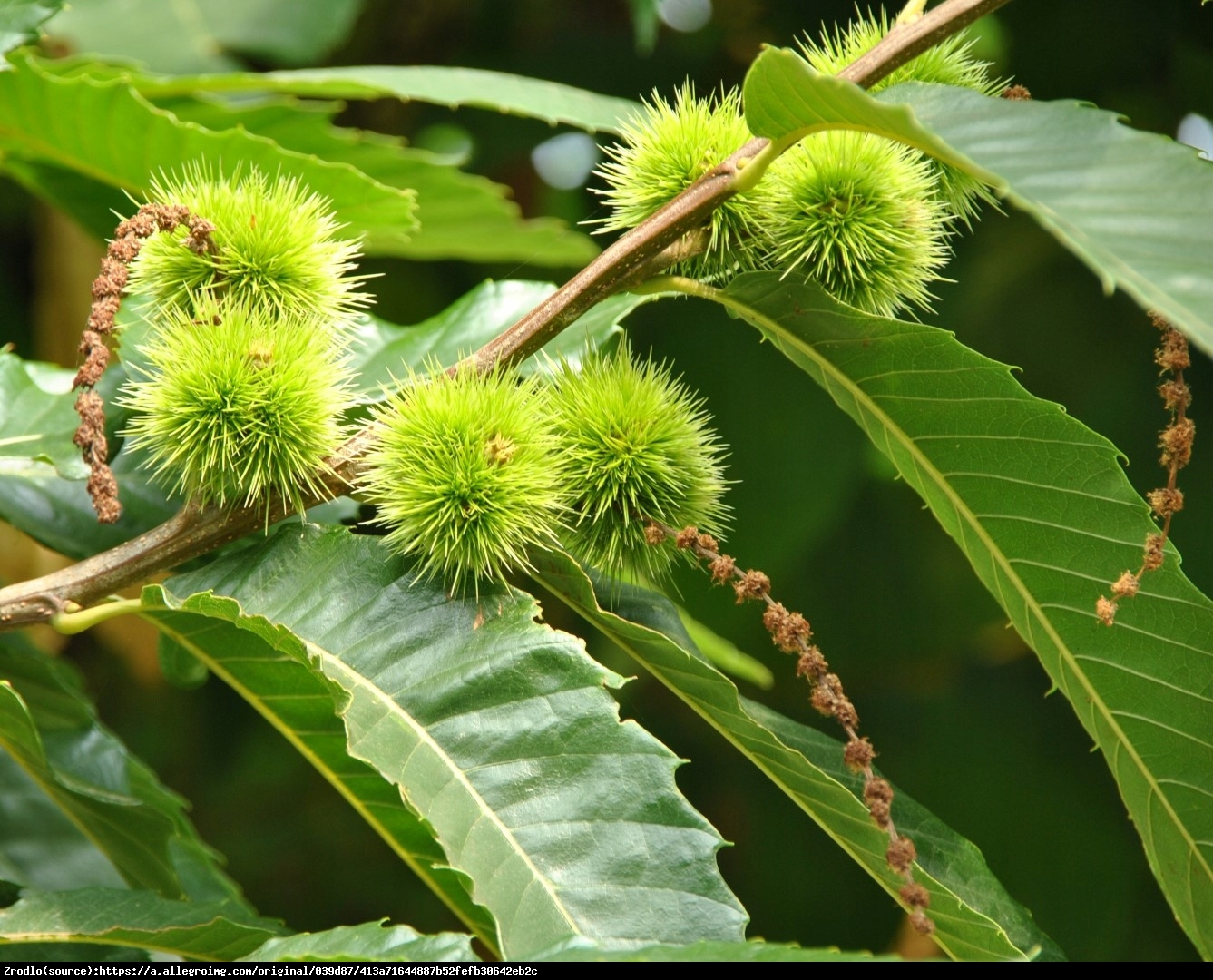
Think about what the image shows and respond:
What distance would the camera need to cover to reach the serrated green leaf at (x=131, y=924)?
1220 mm

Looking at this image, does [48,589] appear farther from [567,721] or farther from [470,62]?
[470,62]

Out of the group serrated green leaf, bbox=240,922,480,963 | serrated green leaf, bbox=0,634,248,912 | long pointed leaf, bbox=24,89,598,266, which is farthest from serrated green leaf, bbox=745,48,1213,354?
serrated green leaf, bbox=0,634,248,912

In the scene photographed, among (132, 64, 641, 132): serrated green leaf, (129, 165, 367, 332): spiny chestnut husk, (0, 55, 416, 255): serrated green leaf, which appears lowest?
(129, 165, 367, 332): spiny chestnut husk

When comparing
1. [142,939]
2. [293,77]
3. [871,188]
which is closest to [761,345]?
[293,77]

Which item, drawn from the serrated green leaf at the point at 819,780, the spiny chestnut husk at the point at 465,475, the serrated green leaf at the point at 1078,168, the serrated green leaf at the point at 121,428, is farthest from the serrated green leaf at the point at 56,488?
the serrated green leaf at the point at 1078,168

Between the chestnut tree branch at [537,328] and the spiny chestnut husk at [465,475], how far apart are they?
0.06 metres

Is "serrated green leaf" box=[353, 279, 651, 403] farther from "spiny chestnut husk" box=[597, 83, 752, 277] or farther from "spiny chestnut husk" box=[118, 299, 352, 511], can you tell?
"spiny chestnut husk" box=[118, 299, 352, 511]

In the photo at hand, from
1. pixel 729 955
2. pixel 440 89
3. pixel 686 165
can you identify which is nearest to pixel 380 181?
pixel 440 89

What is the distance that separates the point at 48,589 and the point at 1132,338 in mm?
2707

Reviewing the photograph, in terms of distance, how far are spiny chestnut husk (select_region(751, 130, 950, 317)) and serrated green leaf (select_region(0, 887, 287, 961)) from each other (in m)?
0.90

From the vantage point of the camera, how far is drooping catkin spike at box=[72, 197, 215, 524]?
1082 millimetres

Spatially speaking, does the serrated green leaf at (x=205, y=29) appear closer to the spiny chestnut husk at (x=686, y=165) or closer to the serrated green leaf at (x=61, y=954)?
the spiny chestnut husk at (x=686, y=165)

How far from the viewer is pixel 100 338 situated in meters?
1.14

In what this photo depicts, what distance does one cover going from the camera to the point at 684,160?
132 centimetres
